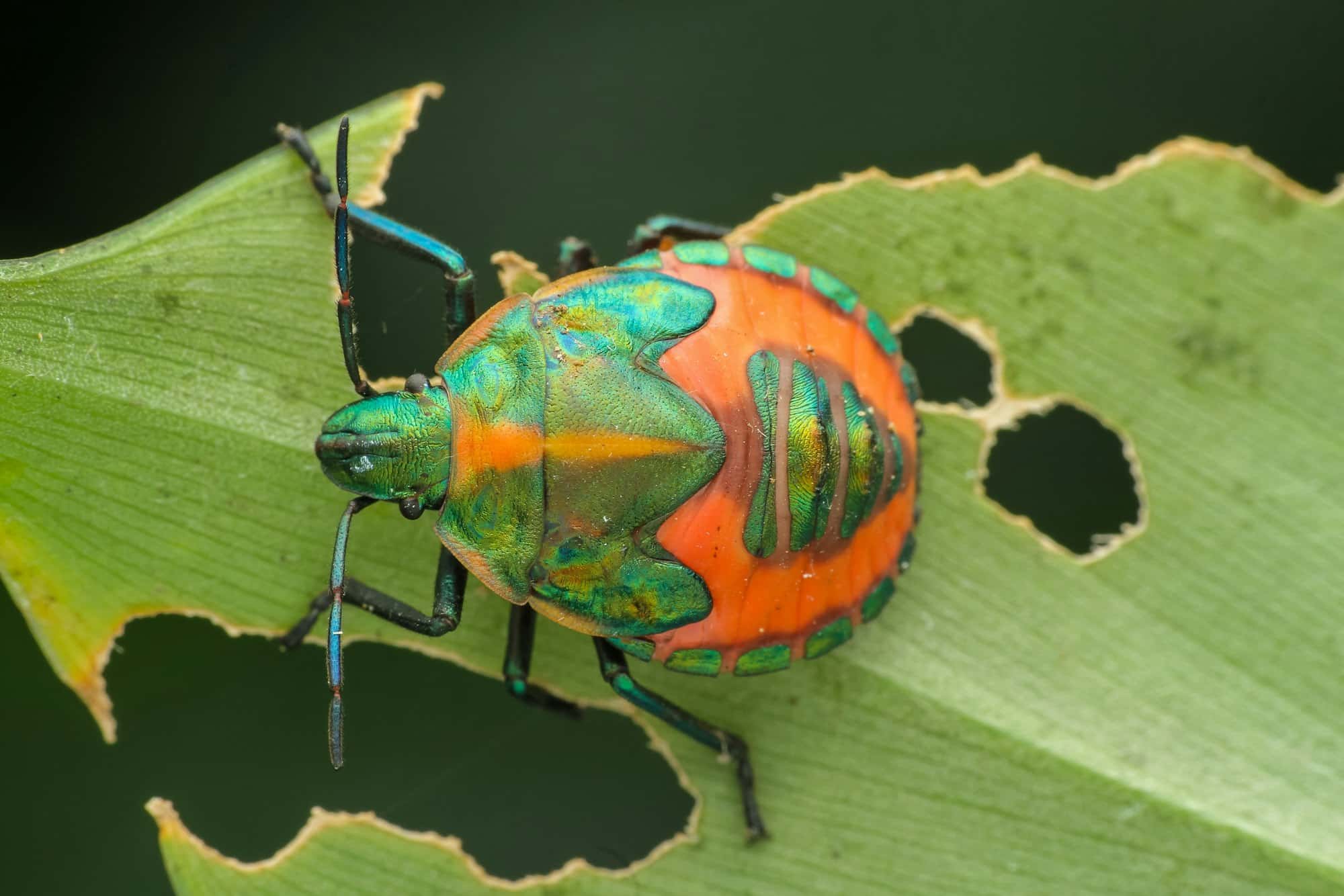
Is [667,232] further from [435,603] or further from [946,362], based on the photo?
[435,603]

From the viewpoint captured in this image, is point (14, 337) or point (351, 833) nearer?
point (14, 337)

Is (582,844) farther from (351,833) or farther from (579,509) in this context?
(579,509)

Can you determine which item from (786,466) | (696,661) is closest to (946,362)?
(786,466)

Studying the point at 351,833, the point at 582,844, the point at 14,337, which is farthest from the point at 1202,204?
the point at 14,337

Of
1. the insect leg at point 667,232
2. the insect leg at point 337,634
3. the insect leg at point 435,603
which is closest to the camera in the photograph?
the insect leg at point 337,634

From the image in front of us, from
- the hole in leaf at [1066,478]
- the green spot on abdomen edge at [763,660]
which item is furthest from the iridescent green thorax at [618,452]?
the hole in leaf at [1066,478]

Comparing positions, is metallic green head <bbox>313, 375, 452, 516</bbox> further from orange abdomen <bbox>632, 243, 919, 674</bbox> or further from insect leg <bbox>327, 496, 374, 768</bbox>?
orange abdomen <bbox>632, 243, 919, 674</bbox>

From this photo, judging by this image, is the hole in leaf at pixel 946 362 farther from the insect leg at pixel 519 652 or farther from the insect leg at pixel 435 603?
the insect leg at pixel 435 603
